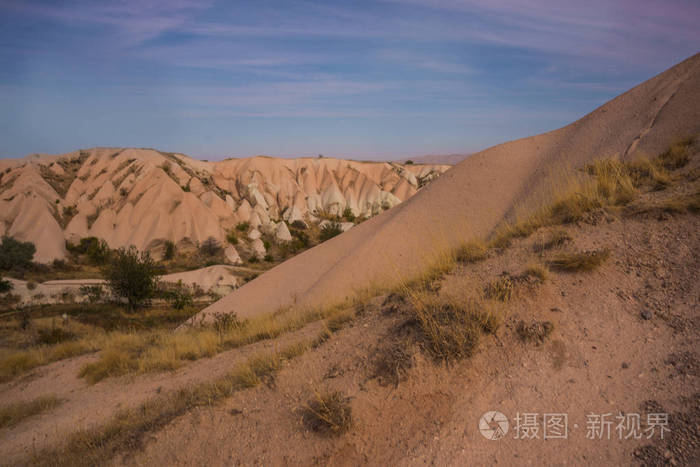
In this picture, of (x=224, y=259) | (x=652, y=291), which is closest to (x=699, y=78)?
(x=652, y=291)

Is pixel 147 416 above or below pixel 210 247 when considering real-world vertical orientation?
above

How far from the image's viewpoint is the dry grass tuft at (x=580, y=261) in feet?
10.6

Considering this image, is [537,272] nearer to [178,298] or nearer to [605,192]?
[605,192]

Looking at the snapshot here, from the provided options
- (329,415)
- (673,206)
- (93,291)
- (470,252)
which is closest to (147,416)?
(329,415)

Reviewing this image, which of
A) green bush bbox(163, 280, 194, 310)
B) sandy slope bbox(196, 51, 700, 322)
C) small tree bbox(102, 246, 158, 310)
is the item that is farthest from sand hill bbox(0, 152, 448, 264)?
sandy slope bbox(196, 51, 700, 322)

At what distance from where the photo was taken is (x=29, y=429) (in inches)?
161

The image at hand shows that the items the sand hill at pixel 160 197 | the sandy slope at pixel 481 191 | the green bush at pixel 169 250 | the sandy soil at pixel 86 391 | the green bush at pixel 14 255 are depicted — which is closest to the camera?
the sandy soil at pixel 86 391

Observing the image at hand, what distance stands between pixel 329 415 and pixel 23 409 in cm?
485

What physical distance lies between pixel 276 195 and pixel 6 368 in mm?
46969

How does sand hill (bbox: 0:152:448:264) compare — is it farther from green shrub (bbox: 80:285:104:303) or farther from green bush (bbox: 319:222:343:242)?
green shrub (bbox: 80:285:104:303)

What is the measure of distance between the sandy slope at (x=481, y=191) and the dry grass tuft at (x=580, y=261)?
105 inches

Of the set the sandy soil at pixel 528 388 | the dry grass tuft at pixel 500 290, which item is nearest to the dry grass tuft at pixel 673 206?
the sandy soil at pixel 528 388

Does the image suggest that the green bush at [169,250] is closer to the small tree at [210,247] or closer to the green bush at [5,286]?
the small tree at [210,247]

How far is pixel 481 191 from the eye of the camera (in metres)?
8.91
